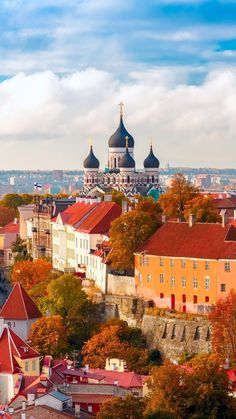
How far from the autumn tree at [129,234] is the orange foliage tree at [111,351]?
7340 millimetres

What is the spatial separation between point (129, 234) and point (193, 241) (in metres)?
5.52

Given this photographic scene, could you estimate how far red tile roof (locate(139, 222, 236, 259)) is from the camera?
273ft

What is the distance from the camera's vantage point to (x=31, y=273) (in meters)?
108

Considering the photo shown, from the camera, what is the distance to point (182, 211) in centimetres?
9688

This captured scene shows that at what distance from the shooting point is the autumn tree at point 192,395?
61.8 metres

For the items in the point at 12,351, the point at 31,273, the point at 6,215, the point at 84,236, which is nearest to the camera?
the point at 12,351

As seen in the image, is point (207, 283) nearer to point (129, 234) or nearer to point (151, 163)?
point (129, 234)

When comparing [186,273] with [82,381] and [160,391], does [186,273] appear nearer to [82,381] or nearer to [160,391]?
[82,381]

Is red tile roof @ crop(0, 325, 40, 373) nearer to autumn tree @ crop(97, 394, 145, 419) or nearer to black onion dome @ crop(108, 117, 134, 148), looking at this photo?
autumn tree @ crop(97, 394, 145, 419)

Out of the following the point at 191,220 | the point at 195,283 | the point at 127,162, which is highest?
the point at 127,162

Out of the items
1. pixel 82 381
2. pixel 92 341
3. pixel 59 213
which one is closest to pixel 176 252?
pixel 92 341

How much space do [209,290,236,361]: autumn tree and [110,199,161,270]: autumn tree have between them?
40.5 ft

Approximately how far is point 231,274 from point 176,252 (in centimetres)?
506

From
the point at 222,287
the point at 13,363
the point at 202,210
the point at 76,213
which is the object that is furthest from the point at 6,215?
the point at 13,363
